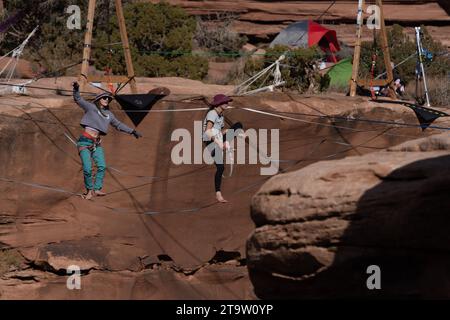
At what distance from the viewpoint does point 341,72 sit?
2403cm

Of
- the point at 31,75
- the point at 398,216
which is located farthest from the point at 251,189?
the point at 398,216

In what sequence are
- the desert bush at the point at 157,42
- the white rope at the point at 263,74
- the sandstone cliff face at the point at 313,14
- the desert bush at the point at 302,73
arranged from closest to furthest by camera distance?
the white rope at the point at 263,74 < the desert bush at the point at 302,73 < the desert bush at the point at 157,42 < the sandstone cliff face at the point at 313,14

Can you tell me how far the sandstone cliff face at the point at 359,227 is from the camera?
37.0ft

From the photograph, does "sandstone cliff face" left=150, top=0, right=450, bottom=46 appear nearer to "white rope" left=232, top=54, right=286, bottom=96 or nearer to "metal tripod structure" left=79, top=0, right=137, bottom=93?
"white rope" left=232, top=54, right=286, bottom=96

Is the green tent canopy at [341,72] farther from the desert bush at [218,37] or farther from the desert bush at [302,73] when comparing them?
the desert bush at [218,37]

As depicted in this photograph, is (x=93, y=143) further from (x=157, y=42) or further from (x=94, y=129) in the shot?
(x=157, y=42)

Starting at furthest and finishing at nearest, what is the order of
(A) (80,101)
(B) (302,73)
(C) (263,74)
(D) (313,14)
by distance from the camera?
(D) (313,14)
(B) (302,73)
(C) (263,74)
(A) (80,101)

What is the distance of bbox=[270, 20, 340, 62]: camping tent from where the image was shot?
85.1 feet

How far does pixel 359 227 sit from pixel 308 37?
15.0 meters

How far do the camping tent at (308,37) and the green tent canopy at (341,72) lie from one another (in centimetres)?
148

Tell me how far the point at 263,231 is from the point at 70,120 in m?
6.87

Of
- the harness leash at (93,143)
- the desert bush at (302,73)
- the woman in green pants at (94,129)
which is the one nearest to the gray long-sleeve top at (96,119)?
the woman in green pants at (94,129)

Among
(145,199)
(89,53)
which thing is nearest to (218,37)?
(145,199)

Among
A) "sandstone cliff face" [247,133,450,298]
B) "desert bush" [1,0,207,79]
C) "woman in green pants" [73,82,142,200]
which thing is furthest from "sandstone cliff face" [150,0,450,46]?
"sandstone cliff face" [247,133,450,298]
